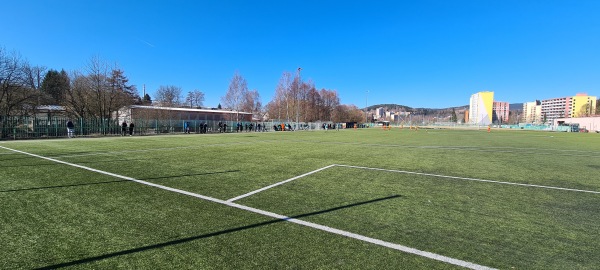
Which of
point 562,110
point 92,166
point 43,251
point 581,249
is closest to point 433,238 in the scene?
point 581,249

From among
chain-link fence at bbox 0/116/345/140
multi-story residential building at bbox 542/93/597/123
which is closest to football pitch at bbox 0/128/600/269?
chain-link fence at bbox 0/116/345/140

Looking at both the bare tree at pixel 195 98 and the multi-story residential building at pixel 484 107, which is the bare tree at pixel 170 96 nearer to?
the bare tree at pixel 195 98

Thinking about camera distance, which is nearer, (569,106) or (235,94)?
(235,94)

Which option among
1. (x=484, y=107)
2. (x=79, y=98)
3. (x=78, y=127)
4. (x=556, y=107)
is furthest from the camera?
(x=556, y=107)

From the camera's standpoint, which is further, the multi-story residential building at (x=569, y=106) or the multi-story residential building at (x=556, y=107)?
the multi-story residential building at (x=556, y=107)

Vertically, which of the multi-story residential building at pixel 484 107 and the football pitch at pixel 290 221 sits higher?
the multi-story residential building at pixel 484 107

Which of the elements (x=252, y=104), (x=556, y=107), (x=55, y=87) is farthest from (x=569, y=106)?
(x=55, y=87)

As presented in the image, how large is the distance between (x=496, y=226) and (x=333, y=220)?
8.22 ft

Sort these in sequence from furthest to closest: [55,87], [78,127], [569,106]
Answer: [569,106] → [55,87] → [78,127]

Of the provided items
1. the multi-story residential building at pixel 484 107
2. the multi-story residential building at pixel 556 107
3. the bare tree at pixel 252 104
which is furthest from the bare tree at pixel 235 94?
the multi-story residential building at pixel 556 107

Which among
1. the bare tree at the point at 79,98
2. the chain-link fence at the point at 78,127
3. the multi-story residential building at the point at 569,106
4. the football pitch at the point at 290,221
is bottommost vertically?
the football pitch at the point at 290,221

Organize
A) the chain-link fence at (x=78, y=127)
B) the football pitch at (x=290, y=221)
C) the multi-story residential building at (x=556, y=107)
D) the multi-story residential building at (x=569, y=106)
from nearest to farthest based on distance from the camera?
the football pitch at (x=290, y=221) < the chain-link fence at (x=78, y=127) < the multi-story residential building at (x=569, y=106) < the multi-story residential building at (x=556, y=107)

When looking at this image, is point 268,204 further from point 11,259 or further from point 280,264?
point 11,259

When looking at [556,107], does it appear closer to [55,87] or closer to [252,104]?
[252,104]
